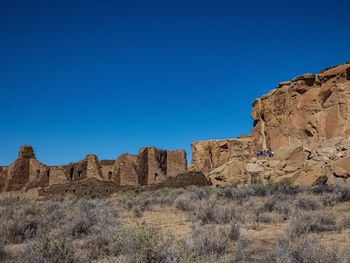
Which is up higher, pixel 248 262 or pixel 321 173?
pixel 321 173

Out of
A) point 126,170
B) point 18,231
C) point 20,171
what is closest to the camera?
point 18,231

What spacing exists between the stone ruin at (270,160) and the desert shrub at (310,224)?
10400 millimetres

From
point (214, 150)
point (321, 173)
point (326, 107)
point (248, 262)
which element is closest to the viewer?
point (248, 262)

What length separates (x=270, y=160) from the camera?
21.8 metres

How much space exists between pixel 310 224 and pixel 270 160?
15.2 metres

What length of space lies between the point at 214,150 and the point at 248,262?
131 feet

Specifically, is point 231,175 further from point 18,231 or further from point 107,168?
point 18,231

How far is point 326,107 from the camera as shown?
26.6 meters

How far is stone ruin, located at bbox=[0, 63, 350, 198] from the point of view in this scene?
1997 cm

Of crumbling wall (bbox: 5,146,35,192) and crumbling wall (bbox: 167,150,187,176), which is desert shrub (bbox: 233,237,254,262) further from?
crumbling wall (bbox: 5,146,35,192)

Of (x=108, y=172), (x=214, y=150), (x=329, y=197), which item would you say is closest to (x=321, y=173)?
(x=329, y=197)

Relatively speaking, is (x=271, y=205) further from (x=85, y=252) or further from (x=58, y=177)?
(x=58, y=177)

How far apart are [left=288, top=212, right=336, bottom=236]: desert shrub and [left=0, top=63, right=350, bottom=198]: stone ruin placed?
1040 centimetres

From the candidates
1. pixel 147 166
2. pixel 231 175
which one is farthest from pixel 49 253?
pixel 147 166
